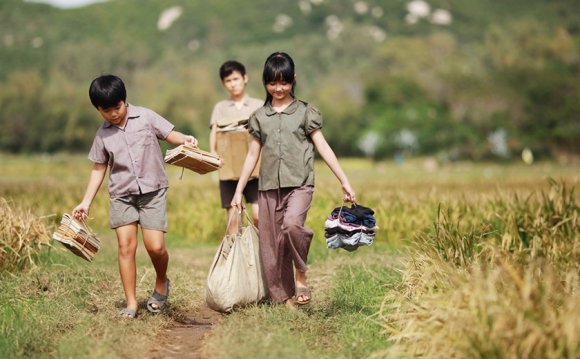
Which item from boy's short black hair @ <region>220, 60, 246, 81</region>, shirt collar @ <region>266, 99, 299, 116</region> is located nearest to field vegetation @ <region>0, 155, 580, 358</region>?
shirt collar @ <region>266, 99, 299, 116</region>

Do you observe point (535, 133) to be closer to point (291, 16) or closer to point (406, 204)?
point (406, 204)

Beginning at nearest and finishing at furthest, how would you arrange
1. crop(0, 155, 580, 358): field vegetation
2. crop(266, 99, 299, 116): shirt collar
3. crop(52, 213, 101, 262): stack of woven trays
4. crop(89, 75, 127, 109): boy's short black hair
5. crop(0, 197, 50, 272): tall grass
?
1. crop(0, 155, 580, 358): field vegetation
2. crop(89, 75, 127, 109): boy's short black hair
3. crop(52, 213, 101, 262): stack of woven trays
4. crop(266, 99, 299, 116): shirt collar
5. crop(0, 197, 50, 272): tall grass

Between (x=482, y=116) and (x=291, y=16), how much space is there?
11536cm

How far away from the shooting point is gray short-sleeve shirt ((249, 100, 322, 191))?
5.68m

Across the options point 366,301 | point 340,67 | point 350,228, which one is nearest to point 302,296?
point 366,301

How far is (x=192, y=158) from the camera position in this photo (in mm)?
5539

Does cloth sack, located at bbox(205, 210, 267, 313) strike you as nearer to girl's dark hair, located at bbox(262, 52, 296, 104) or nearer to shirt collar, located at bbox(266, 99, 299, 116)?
shirt collar, located at bbox(266, 99, 299, 116)

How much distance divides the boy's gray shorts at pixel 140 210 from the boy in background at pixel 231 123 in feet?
4.89

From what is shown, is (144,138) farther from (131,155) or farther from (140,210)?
(140,210)

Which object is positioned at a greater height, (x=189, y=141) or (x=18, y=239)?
(x=189, y=141)

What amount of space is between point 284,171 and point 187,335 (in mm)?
1357

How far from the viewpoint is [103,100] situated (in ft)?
17.6

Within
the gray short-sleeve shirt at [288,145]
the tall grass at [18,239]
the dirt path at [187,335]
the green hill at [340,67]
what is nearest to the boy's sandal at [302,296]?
the dirt path at [187,335]

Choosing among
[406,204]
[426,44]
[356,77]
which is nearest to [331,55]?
[426,44]
